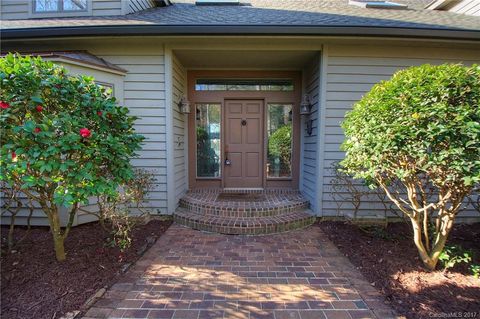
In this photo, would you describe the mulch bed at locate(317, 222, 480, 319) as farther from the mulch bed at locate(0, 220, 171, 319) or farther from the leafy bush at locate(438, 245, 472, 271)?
the mulch bed at locate(0, 220, 171, 319)

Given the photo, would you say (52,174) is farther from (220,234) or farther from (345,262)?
(345,262)

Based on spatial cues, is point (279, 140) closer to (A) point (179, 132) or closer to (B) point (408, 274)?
(A) point (179, 132)

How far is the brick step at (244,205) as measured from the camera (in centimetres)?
378

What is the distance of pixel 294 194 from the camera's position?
470 cm

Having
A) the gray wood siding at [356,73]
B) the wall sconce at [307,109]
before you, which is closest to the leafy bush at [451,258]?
the gray wood siding at [356,73]

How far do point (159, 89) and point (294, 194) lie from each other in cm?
332

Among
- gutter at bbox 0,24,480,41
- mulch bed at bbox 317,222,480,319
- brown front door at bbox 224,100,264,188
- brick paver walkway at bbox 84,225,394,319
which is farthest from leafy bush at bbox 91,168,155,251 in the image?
mulch bed at bbox 317,222,480,319

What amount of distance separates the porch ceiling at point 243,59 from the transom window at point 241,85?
0.29m

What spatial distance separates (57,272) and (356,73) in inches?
193

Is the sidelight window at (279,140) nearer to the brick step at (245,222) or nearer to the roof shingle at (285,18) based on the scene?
the brick step at (245,222)

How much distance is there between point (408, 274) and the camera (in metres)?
2.30

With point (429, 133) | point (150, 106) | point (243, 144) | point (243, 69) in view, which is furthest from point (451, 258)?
point (150, 106)

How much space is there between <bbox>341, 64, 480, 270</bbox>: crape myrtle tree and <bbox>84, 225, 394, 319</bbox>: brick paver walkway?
42.2 inches

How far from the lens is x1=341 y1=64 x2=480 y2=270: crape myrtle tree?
1893 mm
